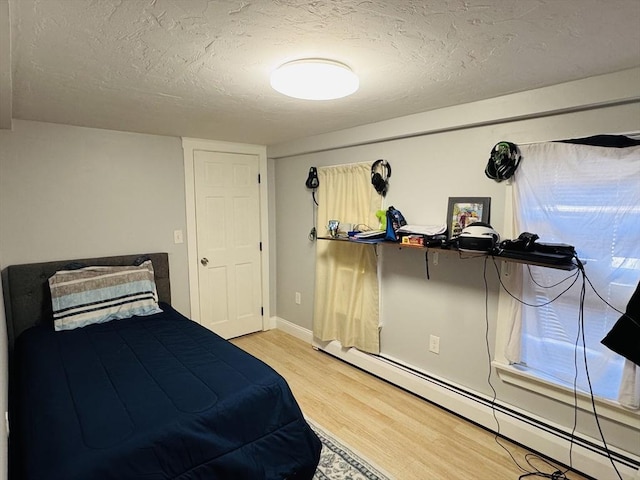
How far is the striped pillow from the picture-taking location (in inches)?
98.9

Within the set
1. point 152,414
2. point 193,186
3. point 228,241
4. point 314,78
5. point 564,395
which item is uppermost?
point 314,78

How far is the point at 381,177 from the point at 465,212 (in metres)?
0.75

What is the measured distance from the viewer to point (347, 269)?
3.22 m

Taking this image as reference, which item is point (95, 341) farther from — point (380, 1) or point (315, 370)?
point (380, 1)

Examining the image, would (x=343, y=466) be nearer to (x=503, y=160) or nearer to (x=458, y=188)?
(x=458, y=188)

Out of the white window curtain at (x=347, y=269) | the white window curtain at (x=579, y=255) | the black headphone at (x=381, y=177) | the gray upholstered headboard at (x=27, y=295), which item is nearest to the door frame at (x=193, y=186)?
the white window curtain at (x=347, y=269)

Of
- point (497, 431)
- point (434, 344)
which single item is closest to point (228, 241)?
point (434, 344)

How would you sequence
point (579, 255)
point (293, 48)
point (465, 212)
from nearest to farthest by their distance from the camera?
point (293, 48), point (579, 255), point (465, 212)

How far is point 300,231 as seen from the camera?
381cm

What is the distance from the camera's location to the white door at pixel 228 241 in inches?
140

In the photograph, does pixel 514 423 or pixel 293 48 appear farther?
pixel 514 423

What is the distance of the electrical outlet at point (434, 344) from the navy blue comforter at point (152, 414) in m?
1.21

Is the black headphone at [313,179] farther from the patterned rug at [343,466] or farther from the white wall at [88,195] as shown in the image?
the patterned rug at [343,466]

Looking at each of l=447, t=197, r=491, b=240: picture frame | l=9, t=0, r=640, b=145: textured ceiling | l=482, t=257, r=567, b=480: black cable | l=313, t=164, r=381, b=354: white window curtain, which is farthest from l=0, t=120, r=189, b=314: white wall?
l=482, t=257, r=567, b=480: black cable
